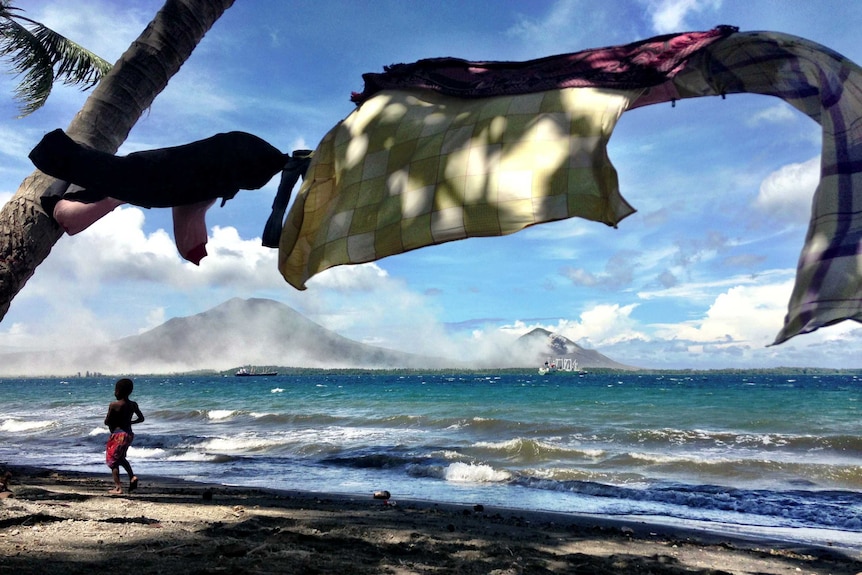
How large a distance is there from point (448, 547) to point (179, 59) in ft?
14.7

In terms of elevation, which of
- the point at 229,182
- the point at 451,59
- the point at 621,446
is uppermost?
the point at 451,59

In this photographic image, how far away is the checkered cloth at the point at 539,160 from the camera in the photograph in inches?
63.8

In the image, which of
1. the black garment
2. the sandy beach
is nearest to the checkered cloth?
the black garment

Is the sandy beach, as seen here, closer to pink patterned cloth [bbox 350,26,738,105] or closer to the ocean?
the ocean

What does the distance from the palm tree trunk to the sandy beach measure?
6.36ft

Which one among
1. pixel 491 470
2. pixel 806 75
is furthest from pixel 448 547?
pixel 491 470

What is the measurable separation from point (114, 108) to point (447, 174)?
223cm

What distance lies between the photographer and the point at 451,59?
80.2 inches

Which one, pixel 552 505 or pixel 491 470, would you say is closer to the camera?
pixel 552 505

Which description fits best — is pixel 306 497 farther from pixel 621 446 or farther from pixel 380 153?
pixel 621 446

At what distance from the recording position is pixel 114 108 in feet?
10.4

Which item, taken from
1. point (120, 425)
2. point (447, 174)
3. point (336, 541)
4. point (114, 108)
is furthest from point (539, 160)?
point (120, 425)

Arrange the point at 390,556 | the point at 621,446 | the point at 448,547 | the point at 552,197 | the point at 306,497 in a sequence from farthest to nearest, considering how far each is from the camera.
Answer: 1. the point at 621,446
2. the point at 306,497
3. the point at 448,547
4. the point at 390,556
5. the point at 552,197

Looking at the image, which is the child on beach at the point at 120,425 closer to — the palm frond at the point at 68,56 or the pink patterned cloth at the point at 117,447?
the pink patterned cloth at the point at 117,447
